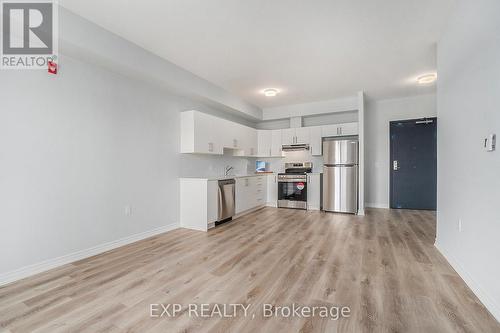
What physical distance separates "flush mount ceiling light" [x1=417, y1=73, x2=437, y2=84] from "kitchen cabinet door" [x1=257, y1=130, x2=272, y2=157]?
11.4 ft

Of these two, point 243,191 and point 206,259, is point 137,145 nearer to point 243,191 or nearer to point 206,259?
point 206,259

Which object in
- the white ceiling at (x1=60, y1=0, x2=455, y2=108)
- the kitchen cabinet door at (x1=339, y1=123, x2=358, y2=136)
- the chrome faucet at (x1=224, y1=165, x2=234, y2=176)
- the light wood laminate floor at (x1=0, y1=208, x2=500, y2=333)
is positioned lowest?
the light wood laminate floor at (x1=0, y1=208, x2=500, y2=333)

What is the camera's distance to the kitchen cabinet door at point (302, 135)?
5.98 m

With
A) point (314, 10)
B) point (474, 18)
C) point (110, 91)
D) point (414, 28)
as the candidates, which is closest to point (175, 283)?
point (110, 91)

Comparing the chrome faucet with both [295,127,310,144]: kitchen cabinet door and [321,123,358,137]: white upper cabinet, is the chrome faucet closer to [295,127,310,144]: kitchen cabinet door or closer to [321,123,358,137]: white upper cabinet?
[295,127,310,144]: kitchen cabinet door

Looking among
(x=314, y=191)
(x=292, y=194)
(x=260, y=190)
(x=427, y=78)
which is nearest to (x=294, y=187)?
(x=292, y=194)

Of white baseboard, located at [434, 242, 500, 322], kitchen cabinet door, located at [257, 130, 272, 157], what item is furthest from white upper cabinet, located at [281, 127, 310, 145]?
white baseboard, located at [434, 242, 500, 322]

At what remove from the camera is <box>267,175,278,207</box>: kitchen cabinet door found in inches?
246

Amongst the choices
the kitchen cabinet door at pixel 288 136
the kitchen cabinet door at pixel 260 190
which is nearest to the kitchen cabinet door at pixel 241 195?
the kitchen cabinet door at pixel 260 190

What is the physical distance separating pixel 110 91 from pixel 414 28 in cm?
394

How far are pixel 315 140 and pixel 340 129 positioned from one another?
2.14ft

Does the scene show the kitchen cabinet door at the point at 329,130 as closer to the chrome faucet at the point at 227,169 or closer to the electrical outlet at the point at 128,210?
the chrome faucet at the point at 227,169

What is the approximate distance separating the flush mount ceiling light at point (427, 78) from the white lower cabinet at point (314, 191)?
2764mm

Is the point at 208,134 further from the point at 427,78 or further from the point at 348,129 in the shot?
the point at 427,78
